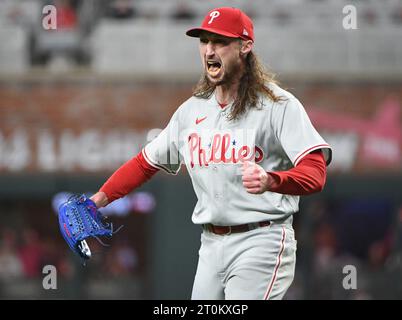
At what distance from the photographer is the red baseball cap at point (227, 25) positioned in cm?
455

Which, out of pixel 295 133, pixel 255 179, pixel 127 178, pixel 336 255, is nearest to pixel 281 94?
pixel 295 133

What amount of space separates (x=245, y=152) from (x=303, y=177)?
1.27ft

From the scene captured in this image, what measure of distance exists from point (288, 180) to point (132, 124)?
371 inches

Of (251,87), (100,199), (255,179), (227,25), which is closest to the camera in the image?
(255,179)

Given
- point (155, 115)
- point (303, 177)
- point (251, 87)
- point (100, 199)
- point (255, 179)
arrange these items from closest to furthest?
point (255, 179), point (303, 177), point (251, 87), point (100, 199), point (155, 115)

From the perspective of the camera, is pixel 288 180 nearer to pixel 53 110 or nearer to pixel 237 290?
pixel 237 290

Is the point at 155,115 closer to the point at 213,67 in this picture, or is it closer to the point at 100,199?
the point at 100,199

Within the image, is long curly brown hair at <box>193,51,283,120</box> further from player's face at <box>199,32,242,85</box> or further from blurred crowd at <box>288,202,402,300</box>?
blurred crowd at <box>288,202,402,300</box>

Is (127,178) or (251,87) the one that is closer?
(251,87)

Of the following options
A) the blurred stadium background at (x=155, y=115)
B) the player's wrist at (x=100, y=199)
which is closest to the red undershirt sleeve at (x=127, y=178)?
the player's wrist at (x=100, y=199)

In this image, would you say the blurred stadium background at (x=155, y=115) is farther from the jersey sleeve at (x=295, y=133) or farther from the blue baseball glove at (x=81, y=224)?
the jersey sleeve at (x=295, y=133)

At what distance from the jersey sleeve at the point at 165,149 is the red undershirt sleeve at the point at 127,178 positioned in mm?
39

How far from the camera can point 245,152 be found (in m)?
4.59

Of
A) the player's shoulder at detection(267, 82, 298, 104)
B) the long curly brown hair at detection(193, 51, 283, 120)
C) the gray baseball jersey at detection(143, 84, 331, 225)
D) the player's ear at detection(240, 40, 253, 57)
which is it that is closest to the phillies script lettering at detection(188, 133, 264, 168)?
the gray baseball jersey at detection(143, 84, 331, 225)
